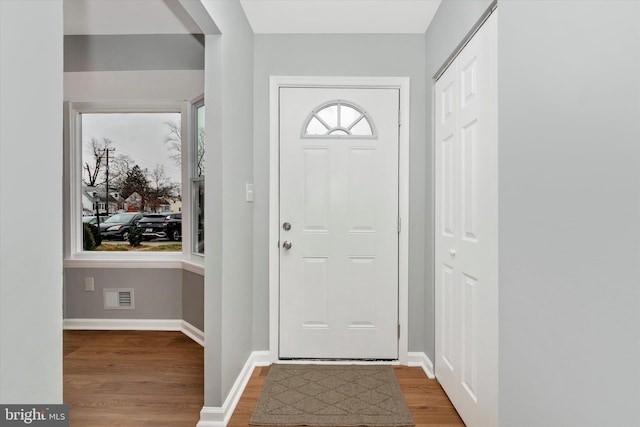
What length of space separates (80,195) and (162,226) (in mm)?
850

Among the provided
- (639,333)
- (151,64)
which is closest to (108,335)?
(151,64)

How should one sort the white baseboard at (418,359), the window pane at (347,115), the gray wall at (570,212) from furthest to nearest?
the window pane at (347,115) < the white baseboard at (418,359) < the gray wall at (570,212)

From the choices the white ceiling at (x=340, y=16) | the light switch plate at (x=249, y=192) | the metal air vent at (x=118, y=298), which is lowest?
the metal air vent at (x=118, y=298)

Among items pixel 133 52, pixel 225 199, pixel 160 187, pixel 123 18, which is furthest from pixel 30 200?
pixel 133 52

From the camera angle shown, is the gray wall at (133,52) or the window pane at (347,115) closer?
the window pane at (347,115)

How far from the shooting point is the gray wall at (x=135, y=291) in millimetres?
3484

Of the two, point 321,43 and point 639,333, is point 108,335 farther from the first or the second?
point 639,333

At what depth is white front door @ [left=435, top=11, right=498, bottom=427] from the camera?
1678 mm

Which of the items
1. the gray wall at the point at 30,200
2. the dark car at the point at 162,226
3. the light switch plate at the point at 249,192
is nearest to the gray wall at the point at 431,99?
the light switch plate at the point at 249,192

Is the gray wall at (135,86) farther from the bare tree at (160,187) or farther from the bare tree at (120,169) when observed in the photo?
the bare tree at (160,187)

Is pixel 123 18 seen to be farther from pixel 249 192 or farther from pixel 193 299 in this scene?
pixel 193 299

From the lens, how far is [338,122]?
2865mm

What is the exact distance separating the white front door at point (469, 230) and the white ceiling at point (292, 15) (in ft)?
1.78

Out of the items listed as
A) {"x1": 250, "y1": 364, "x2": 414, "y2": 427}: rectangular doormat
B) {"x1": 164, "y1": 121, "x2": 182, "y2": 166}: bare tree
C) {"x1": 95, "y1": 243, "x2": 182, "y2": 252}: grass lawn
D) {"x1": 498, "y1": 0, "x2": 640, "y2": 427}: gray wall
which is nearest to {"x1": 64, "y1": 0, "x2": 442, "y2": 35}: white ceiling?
{"x1": 164, "y1": 121, "x2": 182, "y2": 166}: bare tree
